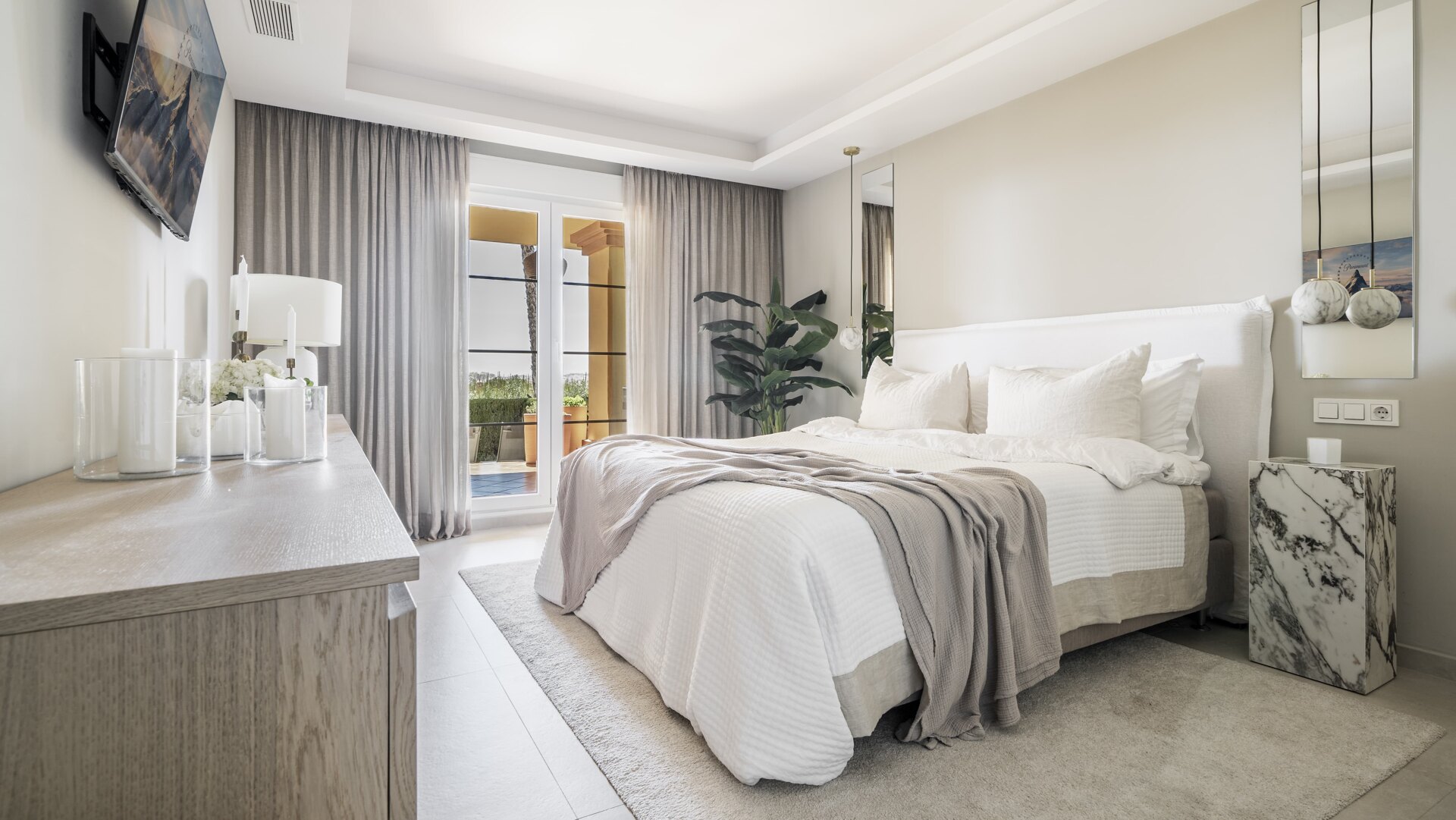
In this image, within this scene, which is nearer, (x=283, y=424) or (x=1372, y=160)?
(x=283, y=424)

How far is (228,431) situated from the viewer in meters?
1.65

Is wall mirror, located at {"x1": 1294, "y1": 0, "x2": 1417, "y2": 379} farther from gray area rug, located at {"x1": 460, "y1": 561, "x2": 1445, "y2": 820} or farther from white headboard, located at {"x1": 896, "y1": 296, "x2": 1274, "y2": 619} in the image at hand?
gray area rug, located at {"x1": 460, "y1": 561, "x2": 1445, "y2": 820}

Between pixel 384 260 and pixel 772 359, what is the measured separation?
2463 millimetres

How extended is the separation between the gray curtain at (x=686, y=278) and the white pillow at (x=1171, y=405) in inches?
119

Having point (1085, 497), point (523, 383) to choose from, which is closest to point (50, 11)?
point (1085, 497)

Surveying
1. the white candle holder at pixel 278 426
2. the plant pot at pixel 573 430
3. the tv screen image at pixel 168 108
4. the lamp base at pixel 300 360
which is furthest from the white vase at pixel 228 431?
the plant pot at pixel 573 430

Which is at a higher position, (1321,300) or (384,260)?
(384,260)

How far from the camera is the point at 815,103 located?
14.5 ft

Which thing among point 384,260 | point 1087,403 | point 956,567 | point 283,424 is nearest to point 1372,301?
point 1087,403

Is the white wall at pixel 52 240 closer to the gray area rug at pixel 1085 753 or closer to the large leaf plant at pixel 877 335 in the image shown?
the gray area rug at pixel 1085 753

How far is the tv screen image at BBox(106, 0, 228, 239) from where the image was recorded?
155 cm

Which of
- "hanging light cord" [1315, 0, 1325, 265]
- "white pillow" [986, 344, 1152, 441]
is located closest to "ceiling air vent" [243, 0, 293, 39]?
"white pillow" [986, 344, 1152, 441]

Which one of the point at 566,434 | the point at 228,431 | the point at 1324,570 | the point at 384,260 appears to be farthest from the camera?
the point at 566,434

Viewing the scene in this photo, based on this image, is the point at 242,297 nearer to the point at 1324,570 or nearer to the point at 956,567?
the point at 956,567
